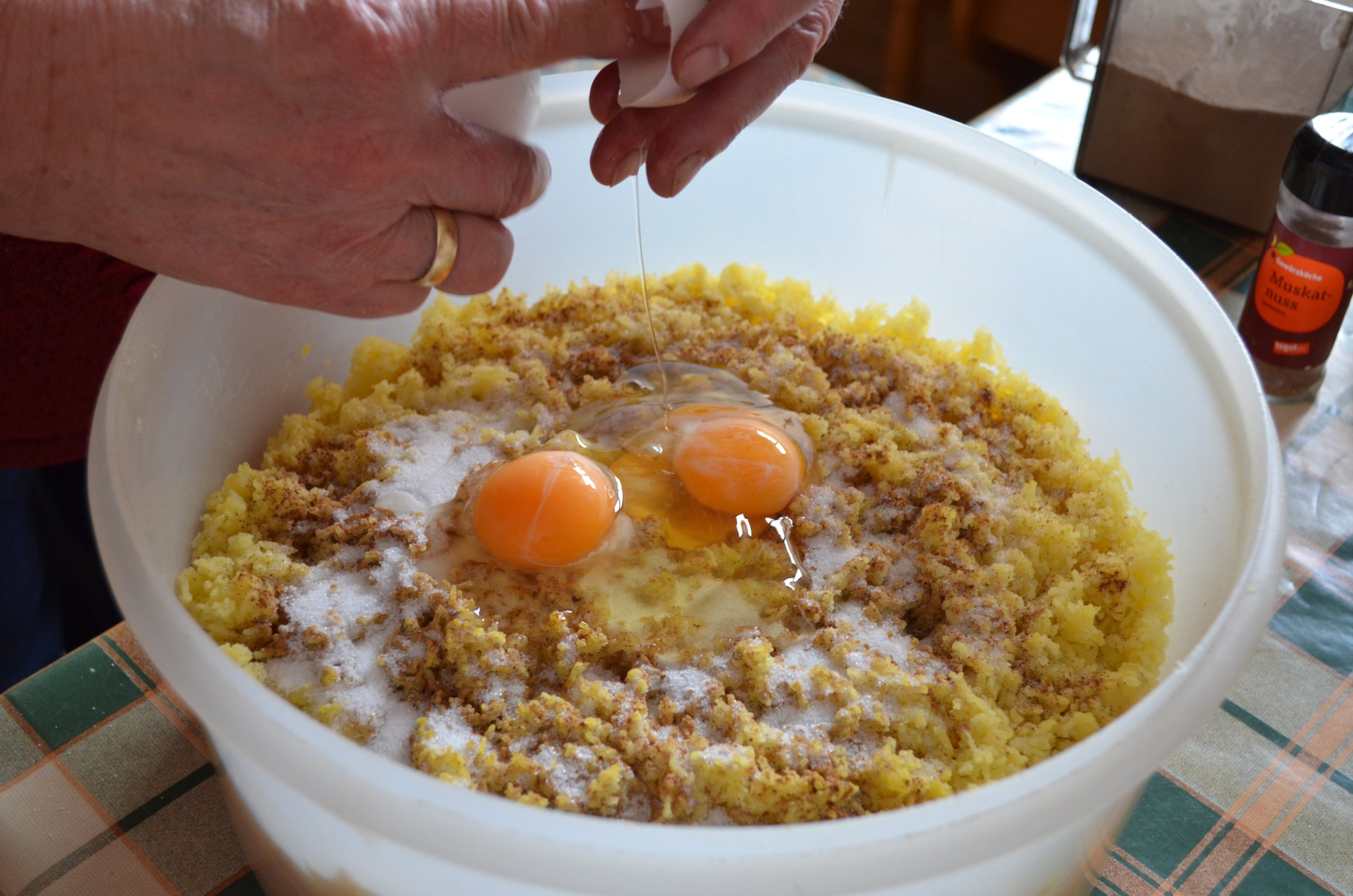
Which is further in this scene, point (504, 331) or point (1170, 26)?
point (1170, 26)

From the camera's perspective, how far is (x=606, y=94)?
1.11m

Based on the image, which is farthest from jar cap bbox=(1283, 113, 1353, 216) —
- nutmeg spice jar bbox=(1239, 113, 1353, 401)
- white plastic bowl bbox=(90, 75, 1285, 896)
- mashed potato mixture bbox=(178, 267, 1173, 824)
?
mashed potato mixture bbox=(178, 267, 1173, 824)

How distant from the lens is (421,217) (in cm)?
90

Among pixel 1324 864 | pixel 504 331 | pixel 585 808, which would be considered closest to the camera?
pixel 585 808

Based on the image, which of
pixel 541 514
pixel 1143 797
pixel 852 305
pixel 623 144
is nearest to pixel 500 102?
pixel 623 144

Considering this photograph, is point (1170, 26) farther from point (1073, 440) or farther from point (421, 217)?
point (421, 217)

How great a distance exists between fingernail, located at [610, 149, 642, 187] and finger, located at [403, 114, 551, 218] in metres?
0.14

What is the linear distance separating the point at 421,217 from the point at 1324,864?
97cm

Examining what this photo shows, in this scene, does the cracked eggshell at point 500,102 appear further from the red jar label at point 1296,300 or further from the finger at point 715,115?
the red jar label at point 1296,300

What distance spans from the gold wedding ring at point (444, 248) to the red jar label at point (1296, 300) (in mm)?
972

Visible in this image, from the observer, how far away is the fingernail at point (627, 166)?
1.08 meters

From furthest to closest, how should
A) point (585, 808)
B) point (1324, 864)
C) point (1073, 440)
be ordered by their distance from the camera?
point (1073, 440), point (1324, 864), point (585, 808)

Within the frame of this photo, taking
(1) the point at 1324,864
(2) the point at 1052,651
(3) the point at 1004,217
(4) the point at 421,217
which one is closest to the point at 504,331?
(4) the point at 421,217

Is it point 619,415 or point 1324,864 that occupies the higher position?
point 619,415
